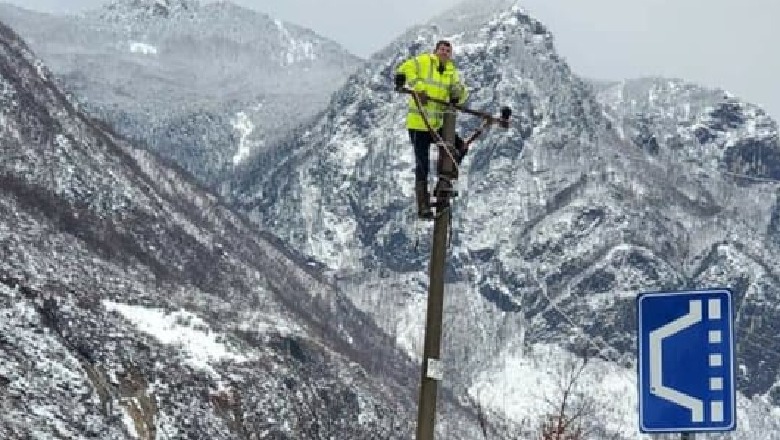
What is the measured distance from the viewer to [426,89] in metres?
11.0

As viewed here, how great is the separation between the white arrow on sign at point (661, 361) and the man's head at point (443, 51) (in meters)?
5.15

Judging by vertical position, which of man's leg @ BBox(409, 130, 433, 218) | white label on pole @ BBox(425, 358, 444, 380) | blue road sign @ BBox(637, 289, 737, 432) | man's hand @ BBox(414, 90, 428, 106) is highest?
man's hand @ BBox(414, 90, 428, 106)

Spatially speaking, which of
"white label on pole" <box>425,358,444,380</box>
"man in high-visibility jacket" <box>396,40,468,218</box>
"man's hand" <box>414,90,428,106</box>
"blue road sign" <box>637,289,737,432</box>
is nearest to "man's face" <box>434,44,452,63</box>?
"man in high-visibility jacket" <box>396,40,468,218</box>

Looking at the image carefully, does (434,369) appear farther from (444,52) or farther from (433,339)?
(444,52)

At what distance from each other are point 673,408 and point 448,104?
13.1 feet

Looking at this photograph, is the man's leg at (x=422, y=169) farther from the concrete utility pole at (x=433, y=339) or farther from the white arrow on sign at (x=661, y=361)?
the white arrow on sign at (x=661, y=361)

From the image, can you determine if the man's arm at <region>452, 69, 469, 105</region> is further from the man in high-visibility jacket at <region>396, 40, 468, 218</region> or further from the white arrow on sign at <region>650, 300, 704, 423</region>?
the white arrow on sign at <region>650, 300, 704, 423</region>

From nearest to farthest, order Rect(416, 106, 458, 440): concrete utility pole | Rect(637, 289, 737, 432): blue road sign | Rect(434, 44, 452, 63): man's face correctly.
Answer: Rect(637, 289, 737, 432): blue road sign < Rect(416, 106, 458, 440): concrete utility pole < Rect(434, 44, 452, 63): man's face

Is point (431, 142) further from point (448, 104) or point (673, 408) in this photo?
point (673, 408)

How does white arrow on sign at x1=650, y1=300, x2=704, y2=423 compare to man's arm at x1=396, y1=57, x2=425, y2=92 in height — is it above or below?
below

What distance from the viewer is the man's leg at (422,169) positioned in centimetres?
1093

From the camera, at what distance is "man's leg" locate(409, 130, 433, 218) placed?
10.9 m

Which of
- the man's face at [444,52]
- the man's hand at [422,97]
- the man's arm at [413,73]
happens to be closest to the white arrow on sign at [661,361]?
the man's hand at [422,97]

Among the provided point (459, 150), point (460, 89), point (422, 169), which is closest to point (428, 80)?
point (460, 89)
